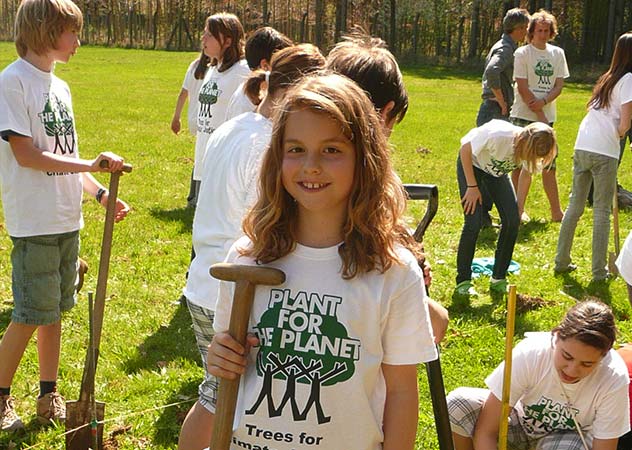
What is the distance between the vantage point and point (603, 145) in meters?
6.20

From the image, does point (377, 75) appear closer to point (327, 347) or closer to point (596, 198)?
point (327, 347)

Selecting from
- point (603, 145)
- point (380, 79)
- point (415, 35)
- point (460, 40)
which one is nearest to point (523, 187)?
point (603, 145)

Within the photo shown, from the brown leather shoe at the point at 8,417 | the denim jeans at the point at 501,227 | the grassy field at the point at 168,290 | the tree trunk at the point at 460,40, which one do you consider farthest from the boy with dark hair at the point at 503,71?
the tree trunk at the point at 460,40

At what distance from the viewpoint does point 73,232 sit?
3896 mm

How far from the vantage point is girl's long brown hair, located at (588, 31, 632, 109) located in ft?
19.9

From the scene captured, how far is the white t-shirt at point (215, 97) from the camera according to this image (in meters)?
6.14

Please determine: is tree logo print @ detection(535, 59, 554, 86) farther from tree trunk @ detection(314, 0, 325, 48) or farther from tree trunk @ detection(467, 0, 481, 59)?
tree trunk @ detection(314, 0, 325, 48)

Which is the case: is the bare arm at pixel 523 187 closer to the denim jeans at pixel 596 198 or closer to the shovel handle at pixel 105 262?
the denim jeans at pixel 596 198

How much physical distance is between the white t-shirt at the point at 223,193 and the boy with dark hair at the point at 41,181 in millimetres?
709

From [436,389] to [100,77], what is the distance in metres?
21.6

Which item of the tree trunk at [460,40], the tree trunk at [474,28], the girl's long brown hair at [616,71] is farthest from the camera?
the tree trunk at [460,40]

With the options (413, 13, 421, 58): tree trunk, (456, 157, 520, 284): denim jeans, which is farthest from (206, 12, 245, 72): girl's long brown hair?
(413, 13, 421, 58): tree trunk

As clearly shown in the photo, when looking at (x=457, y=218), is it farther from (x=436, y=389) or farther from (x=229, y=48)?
(x=436, y=389)

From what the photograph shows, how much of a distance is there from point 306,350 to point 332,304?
13 cm
